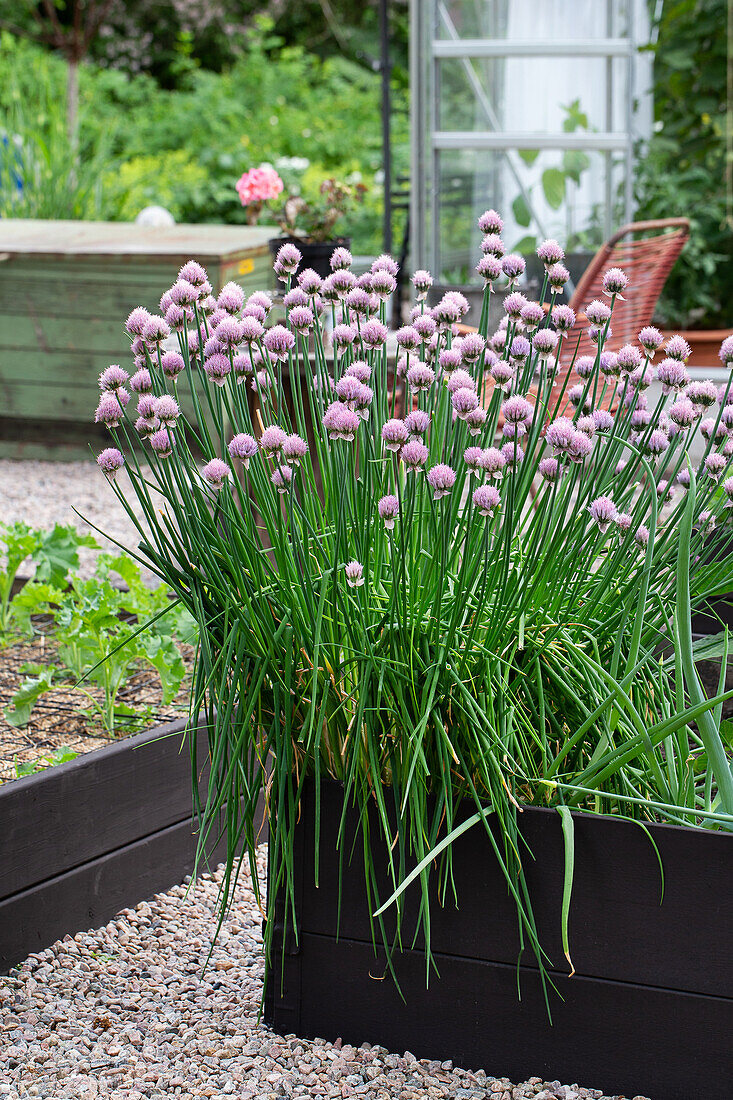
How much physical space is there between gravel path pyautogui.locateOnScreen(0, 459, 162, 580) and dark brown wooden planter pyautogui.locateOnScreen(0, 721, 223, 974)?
75.1 inches

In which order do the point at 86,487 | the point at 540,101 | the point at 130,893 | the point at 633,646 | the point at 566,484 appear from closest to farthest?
1. the point at 633,646
2. the point at 566,484
3. the point at 130,893
4. the point at 86,487
5. the point at 540,101

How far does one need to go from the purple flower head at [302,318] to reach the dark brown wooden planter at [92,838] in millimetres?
564

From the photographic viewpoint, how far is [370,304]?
1.19 metres

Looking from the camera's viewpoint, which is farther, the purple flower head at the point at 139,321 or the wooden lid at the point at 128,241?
the wooden lid at the point at 128,241

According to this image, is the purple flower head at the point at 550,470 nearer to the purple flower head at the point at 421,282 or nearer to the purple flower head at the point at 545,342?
the purple flower head at the point at 545,342

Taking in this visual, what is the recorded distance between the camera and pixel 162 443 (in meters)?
1.16

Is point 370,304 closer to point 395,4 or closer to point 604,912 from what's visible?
point 604,912

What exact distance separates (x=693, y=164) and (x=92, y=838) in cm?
510

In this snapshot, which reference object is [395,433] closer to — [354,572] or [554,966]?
[354,572]

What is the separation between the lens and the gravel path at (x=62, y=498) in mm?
4133

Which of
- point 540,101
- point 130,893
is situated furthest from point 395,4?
point 130,893

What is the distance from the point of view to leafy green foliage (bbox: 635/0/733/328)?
5.30 meters

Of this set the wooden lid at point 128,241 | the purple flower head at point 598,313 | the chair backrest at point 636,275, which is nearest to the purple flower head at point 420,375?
the purple flower head at point 598,313

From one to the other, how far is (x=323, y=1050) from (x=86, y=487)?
372cm
